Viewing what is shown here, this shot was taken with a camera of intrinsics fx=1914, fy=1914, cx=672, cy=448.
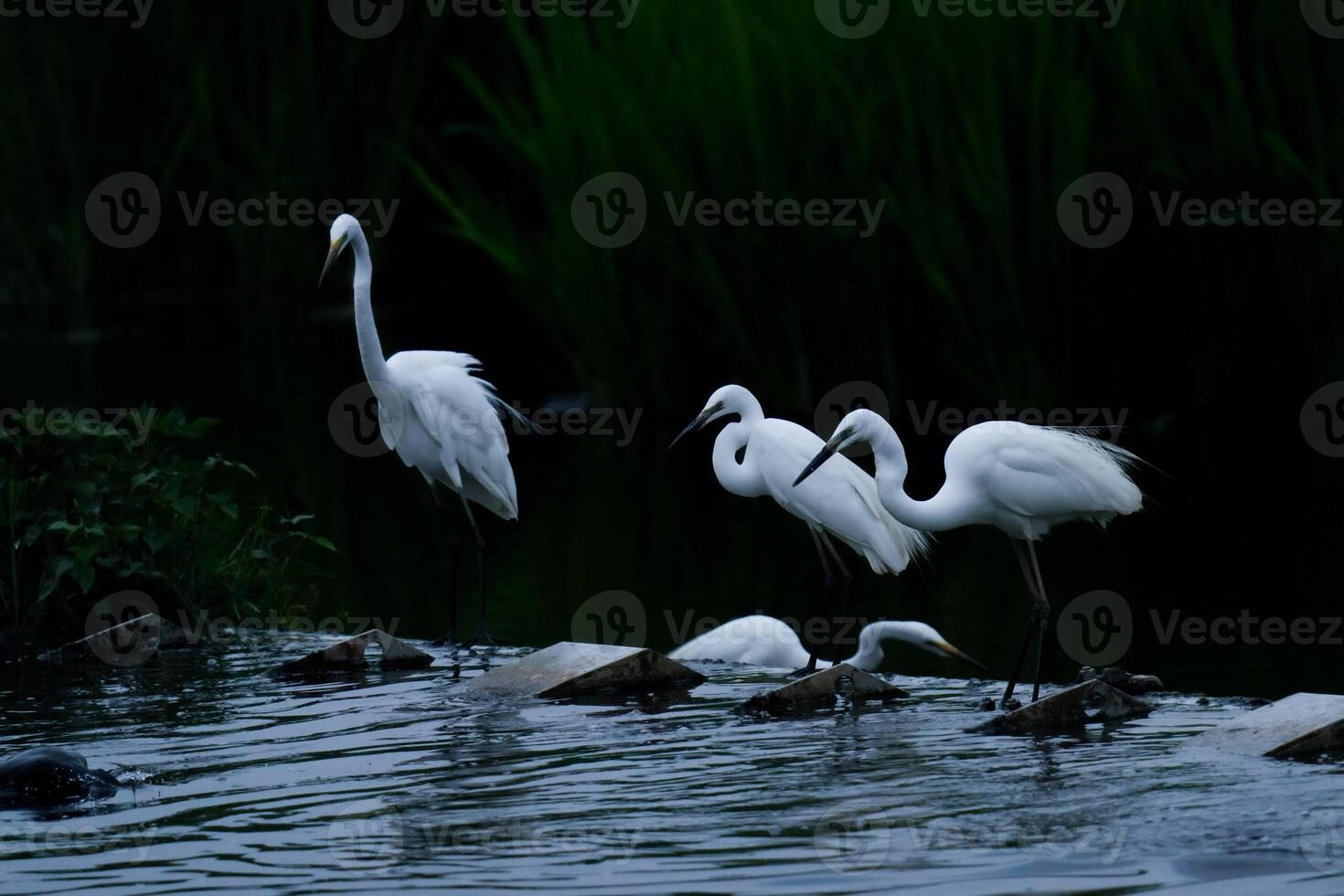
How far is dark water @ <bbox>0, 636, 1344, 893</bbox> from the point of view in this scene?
179 inches

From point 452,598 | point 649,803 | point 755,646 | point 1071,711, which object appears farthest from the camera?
point 452,598

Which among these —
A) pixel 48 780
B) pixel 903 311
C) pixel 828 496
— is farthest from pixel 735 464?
pixel 903 311

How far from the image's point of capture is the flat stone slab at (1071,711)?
6.04m

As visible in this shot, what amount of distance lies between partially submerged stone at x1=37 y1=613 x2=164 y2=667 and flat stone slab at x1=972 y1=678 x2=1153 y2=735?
352 cm

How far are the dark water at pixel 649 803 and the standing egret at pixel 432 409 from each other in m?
2.13

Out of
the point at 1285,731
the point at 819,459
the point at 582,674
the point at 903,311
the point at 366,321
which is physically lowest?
the point at 1285,731

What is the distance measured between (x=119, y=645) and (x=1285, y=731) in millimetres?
4579

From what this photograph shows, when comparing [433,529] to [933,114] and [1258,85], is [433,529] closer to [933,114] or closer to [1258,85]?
[933,114]

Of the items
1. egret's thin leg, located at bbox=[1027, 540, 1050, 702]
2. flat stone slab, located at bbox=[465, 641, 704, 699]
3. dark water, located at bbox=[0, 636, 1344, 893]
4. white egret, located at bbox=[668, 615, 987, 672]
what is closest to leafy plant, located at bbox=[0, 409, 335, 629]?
dark water, located at bbox=[0, 636, 1344, 893]

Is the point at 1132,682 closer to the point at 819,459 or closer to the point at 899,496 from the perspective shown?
the point at 899,496

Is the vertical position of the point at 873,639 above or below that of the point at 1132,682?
above

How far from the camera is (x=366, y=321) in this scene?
28.5ft

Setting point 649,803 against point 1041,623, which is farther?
point 1041,623

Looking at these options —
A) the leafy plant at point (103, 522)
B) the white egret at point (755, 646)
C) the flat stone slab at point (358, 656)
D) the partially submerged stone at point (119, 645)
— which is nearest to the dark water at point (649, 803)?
the flat stone slab at point (358, 656)
